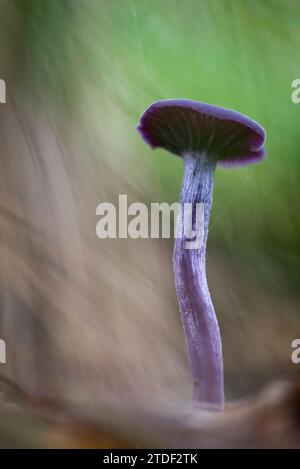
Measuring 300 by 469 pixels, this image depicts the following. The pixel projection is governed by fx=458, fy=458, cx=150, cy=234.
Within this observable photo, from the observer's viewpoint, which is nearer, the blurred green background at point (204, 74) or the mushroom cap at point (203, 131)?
the mushroom cap at point (203, 131)

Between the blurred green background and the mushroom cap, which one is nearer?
the mushroom cap

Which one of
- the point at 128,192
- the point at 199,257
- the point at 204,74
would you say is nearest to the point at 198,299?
the point at 199,257

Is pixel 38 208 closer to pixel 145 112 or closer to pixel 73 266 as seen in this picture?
pixel 73 266

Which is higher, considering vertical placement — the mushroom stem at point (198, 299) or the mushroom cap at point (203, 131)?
the mushroom cap at point (203, 131)

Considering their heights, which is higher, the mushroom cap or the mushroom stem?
the mushroom cap

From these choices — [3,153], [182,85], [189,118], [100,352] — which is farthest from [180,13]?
[100,352]
